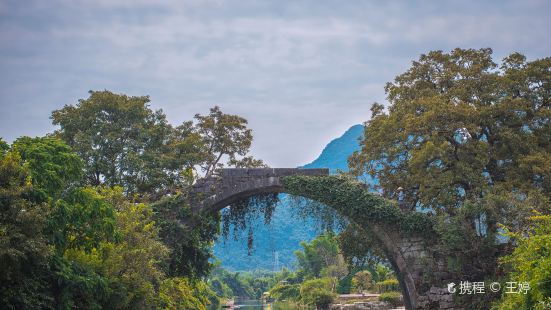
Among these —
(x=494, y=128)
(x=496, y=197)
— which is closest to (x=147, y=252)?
(x=496, y=197)

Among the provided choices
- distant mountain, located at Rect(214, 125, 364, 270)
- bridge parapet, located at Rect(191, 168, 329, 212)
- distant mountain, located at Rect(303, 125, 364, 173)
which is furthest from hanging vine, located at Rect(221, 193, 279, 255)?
distant mountain, located at Rect(303, 125, 364, 173)

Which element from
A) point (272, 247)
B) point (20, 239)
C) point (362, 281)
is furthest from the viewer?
point (272, 247)

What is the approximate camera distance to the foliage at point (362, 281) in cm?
4376

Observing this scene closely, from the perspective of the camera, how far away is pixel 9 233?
414 inches

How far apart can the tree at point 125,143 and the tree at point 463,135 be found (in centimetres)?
624

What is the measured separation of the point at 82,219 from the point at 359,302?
24.1 metres

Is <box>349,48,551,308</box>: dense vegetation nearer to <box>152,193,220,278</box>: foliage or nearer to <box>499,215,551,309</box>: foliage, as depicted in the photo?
<box>499,215,551,309</box>: foliage

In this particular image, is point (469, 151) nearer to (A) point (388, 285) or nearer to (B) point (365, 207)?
(B) point (365, 207)

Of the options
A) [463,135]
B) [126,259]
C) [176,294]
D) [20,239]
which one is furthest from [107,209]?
[463,135]

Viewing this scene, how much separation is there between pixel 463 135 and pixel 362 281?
2727cm

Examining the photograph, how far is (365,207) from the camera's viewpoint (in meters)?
18.1

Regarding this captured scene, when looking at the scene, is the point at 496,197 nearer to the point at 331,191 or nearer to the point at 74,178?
the point at 331,191

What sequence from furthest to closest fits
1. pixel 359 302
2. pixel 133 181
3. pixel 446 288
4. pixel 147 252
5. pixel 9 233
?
pixel 359 302 < pixel 133 181 < pixel 446 288 < pixel 147 252 < pixel 9 233

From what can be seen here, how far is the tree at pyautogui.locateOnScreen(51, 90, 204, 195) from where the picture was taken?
21438 mm
